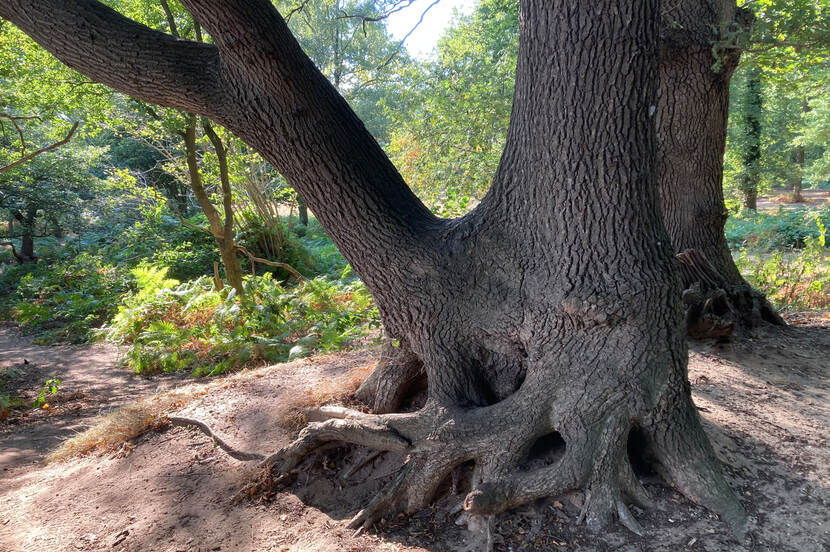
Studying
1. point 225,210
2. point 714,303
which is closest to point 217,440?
point 714,303

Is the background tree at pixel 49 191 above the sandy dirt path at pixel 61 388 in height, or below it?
above

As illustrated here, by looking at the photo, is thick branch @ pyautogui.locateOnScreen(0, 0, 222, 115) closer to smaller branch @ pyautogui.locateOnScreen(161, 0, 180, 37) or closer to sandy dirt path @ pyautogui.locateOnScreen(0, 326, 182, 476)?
sandy dirt path @ pyautogui.locateOnScreen(0, 326, 182, 476)

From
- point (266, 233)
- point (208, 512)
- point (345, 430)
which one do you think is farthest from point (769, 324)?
point (266, 233)

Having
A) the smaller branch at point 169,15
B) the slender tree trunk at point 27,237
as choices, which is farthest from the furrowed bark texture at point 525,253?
the slender tree trunk at point 27,237

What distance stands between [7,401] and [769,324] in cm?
939

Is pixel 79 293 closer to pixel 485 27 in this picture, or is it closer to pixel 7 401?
pixel 7 401

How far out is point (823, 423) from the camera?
11.9 feet

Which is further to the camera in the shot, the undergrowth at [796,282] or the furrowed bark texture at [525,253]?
the undergrowth at [796,282]

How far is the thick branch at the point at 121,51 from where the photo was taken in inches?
122

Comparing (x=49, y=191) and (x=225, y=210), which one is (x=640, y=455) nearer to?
(x=225, y=210)

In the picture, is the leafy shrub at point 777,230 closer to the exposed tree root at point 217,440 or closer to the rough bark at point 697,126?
the rough bark at point 697,126

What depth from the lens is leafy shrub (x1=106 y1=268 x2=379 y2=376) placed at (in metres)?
7.38

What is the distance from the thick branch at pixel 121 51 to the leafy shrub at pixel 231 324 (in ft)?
12.7

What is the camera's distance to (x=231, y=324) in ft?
27.8
